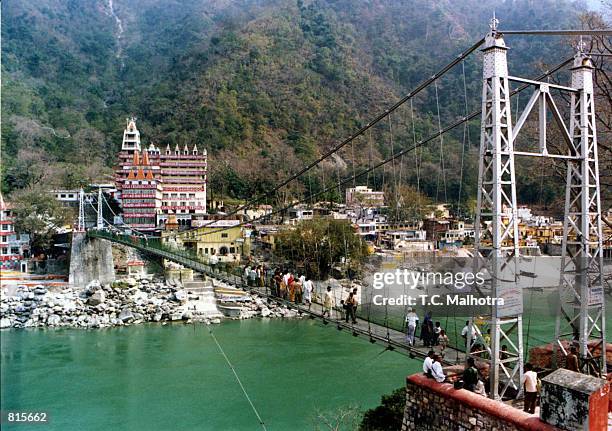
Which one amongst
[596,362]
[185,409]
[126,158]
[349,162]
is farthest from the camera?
[349,162]

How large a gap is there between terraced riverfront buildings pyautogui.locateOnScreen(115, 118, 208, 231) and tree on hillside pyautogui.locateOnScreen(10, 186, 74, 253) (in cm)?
249

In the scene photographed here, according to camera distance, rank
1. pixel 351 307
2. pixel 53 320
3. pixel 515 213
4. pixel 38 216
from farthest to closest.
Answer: pixel 38 216
pixel 53 320
pixel 351 307
pixel 515 213

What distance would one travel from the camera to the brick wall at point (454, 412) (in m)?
2.98

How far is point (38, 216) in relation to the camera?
1530cm

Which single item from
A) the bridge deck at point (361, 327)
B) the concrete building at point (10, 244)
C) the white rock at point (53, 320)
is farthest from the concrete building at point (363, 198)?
the bridge deck at point (361, 327)

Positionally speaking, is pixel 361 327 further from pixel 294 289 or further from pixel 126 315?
pixel 126 315

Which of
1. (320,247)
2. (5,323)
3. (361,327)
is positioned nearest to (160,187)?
(320,247)

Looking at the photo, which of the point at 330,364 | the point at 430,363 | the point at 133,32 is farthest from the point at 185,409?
the point at 133,32

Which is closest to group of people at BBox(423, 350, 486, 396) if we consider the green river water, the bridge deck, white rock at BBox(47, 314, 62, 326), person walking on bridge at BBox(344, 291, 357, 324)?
the bridge deck

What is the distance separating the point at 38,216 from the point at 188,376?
966 cm

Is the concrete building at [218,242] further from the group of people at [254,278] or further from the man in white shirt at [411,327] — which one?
the man in white shirt at [411,327]

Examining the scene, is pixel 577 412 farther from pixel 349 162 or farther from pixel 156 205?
pixel 349 162

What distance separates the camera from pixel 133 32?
188ft

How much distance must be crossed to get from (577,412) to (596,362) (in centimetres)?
165
